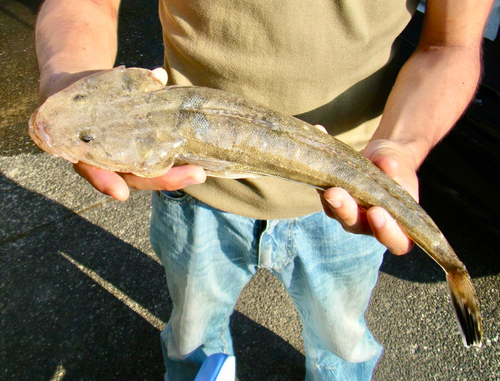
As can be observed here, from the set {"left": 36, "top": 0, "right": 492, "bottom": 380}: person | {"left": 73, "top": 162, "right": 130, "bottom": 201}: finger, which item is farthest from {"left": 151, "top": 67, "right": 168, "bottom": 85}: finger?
{"left": 73, "top": 162, "right": 130, "bottom": 201}: finger

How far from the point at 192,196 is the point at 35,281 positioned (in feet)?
8.14

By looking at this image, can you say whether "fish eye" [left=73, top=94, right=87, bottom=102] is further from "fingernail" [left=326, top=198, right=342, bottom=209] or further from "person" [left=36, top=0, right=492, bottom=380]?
"fingernail" [left=326, top=198, right=342, bottom=209]

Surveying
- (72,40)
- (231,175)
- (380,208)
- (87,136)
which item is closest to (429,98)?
(380,208)

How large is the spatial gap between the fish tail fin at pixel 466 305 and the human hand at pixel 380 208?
0.36 meters

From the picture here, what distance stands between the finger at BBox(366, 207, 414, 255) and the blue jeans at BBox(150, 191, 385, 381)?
0.36 m

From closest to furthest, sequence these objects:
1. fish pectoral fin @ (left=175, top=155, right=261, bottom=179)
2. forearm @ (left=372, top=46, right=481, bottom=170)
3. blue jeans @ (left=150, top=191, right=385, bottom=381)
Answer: fish pectoral fin @ (left=175, top=155, right=261, bottom=179), forearm @ (left=372, top=46, right=481, bottom=170), blue jeans @ (left=150, top=191, right=385, bottom=381)

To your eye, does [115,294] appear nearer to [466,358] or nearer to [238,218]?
[238,218]

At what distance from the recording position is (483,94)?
348 centimetres

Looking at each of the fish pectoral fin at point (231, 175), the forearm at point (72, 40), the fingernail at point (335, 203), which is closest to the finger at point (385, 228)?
the fingernail at point (335, 203)

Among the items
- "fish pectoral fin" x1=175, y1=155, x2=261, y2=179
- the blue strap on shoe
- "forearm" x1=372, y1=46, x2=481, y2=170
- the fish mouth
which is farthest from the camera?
the blue strap on shoe

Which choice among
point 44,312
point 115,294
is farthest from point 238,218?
point 44,312

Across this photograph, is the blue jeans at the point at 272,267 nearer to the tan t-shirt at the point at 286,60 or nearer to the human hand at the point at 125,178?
the tan t-shirt at the point at 286,60

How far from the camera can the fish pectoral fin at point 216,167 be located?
1.93 metres

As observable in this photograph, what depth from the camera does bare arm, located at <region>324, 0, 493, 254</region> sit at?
6.39ft
